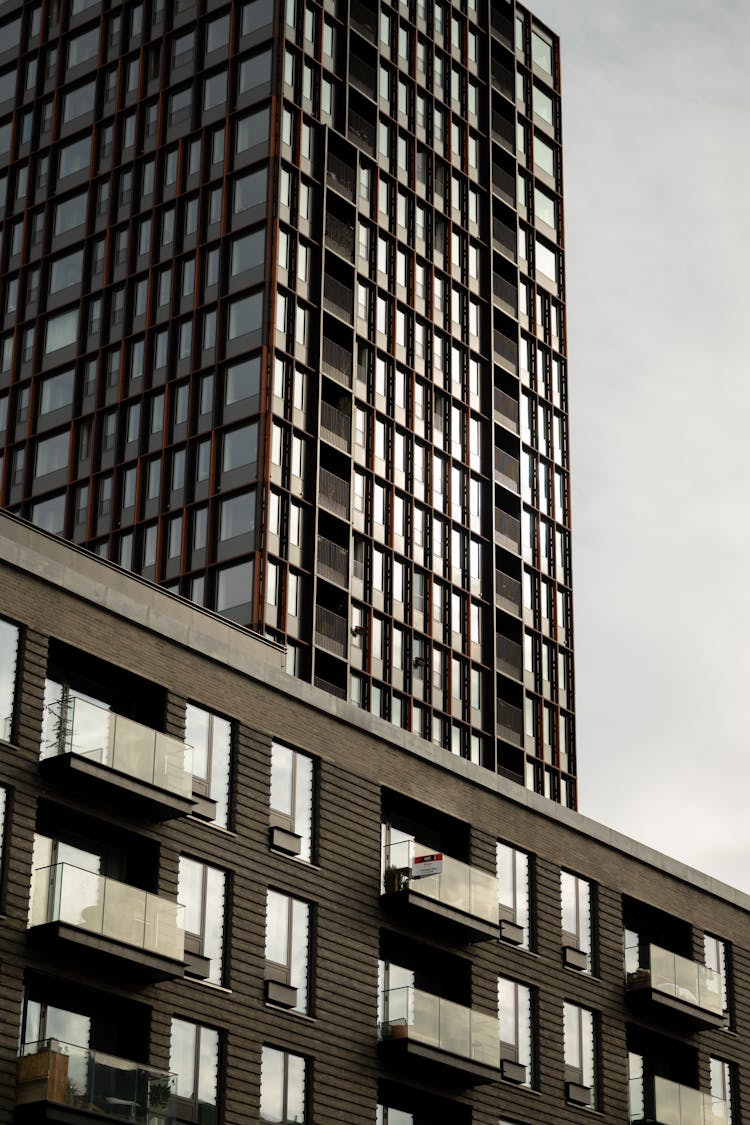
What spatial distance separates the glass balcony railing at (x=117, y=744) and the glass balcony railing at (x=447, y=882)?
22.0ft

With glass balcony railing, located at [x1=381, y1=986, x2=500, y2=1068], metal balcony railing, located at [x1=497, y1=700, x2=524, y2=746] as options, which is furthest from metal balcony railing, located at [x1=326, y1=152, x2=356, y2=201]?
glass balcony railing, located at [x1=381, y1=986, x2=500, y2=1068]

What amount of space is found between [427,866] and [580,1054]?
295 inches

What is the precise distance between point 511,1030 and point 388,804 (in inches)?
242

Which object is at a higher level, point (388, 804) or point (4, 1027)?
point (388, 804)

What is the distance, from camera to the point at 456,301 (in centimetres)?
8944

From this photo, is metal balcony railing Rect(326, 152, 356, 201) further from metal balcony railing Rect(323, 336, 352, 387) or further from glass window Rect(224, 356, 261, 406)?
glass window Rect(224, 356, 261, 406)

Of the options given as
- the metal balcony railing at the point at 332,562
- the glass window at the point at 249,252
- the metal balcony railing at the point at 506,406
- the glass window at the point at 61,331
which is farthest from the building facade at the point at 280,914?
the metal balcony railing at the point at 506,406

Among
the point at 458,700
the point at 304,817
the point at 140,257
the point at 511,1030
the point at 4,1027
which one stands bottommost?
the point at 4,1027

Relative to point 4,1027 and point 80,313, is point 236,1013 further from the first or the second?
point 80,313

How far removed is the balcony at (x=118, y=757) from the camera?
39.1 metres

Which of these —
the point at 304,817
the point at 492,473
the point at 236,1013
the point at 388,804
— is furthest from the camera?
the point at 492,473

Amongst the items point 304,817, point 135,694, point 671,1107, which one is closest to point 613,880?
point 671,1107

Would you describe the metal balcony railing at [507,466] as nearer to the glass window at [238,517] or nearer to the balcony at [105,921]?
the glass window at [238,517]

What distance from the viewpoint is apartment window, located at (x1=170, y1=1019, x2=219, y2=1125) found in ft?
130
